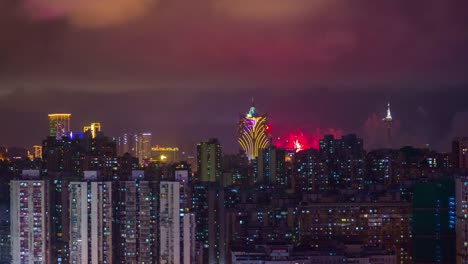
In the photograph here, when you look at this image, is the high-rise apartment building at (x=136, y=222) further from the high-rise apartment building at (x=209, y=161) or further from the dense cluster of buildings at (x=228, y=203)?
the high-rise apartment building at (x=209, y=161)

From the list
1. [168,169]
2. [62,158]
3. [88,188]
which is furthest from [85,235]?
[62,158]

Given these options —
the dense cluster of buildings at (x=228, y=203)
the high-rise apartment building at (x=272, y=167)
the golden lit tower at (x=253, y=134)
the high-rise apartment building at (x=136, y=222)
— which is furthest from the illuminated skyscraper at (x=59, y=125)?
the high-rise apartment building at (x=272, y=167)

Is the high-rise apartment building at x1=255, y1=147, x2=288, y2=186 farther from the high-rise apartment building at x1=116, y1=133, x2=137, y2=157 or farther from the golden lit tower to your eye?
the high-rise apartment building at x1=116, y1=133, x2=137, y2=157

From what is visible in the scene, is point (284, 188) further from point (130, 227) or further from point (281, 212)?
point (130, 227)

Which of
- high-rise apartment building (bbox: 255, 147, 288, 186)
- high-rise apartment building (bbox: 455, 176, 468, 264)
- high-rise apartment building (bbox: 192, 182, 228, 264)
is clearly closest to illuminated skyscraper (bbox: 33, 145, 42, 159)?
high-rise apartment building (bbox: 192, 182, 228, 264)

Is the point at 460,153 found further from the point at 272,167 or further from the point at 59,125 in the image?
the point at 59,125

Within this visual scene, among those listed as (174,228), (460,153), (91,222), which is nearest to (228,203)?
(174,228)
